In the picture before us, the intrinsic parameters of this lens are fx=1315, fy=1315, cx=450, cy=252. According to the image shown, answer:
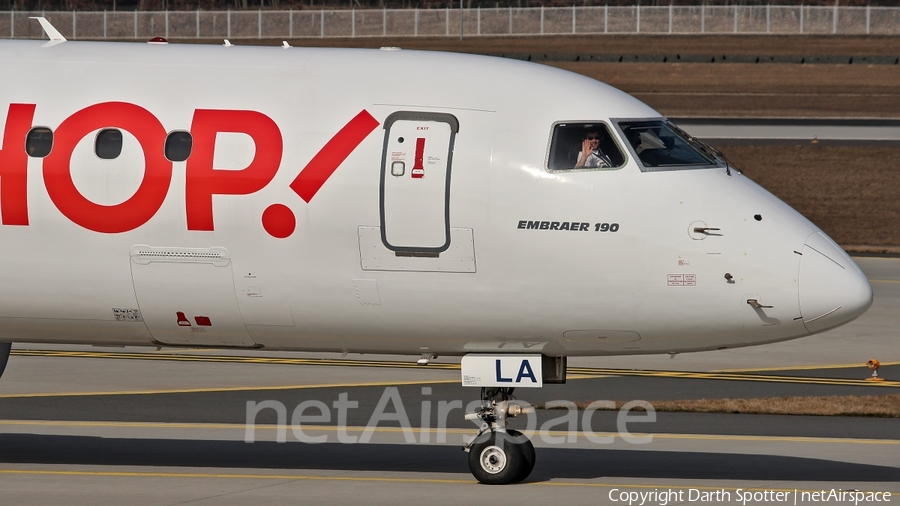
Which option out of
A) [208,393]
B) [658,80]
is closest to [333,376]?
[208,393]

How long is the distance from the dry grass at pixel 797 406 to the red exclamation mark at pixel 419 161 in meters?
6.83

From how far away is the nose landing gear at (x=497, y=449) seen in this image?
47.9ft

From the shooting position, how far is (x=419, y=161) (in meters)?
14.0

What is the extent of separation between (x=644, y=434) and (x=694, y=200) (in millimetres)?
5293

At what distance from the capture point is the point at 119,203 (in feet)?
46.6

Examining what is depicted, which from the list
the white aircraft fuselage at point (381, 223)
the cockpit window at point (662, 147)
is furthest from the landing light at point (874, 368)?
the cockpit window at point (662, 147)

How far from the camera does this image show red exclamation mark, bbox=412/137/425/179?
13922 mm

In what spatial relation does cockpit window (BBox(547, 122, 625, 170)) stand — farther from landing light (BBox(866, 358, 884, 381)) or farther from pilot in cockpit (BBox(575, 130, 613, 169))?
landing light (BBox(866, 358, 884, 381))

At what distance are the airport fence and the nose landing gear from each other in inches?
2810

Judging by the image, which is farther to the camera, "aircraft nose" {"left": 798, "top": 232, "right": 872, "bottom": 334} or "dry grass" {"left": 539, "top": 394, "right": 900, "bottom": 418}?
"dry grass" {"left": 539, "top": 394, "right": 900, "bottom": 418}
